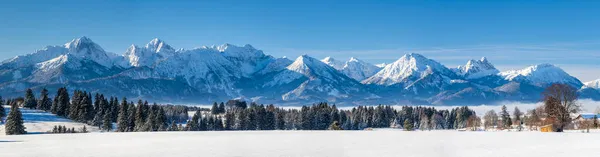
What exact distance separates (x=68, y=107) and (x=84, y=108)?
8.33 meters

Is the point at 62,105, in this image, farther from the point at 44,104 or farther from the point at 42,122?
the point at 42,122

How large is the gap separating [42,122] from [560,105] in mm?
100968

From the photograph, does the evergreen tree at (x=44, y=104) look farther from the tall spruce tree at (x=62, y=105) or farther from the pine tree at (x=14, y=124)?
the pine tree at (x=14, y=124)

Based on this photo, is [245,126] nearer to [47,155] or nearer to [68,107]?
[68,107]

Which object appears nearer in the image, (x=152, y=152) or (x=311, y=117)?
(x=152, y=152)

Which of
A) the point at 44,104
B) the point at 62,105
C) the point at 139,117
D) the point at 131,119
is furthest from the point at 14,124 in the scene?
the point at 44,104

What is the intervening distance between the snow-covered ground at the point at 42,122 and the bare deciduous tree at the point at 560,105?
90.0 meters

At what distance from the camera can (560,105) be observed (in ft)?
179

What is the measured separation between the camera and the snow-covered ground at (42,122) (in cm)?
10299

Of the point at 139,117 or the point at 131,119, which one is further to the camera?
the point at 131,119

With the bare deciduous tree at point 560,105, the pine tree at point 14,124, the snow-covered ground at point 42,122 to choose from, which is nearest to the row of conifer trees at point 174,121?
the snow-covered ground at point 42,122

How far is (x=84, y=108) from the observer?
120812mm

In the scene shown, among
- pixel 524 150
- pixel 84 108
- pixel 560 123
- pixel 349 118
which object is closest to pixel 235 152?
pixel 524 150

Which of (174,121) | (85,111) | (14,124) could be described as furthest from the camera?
(174,121)
